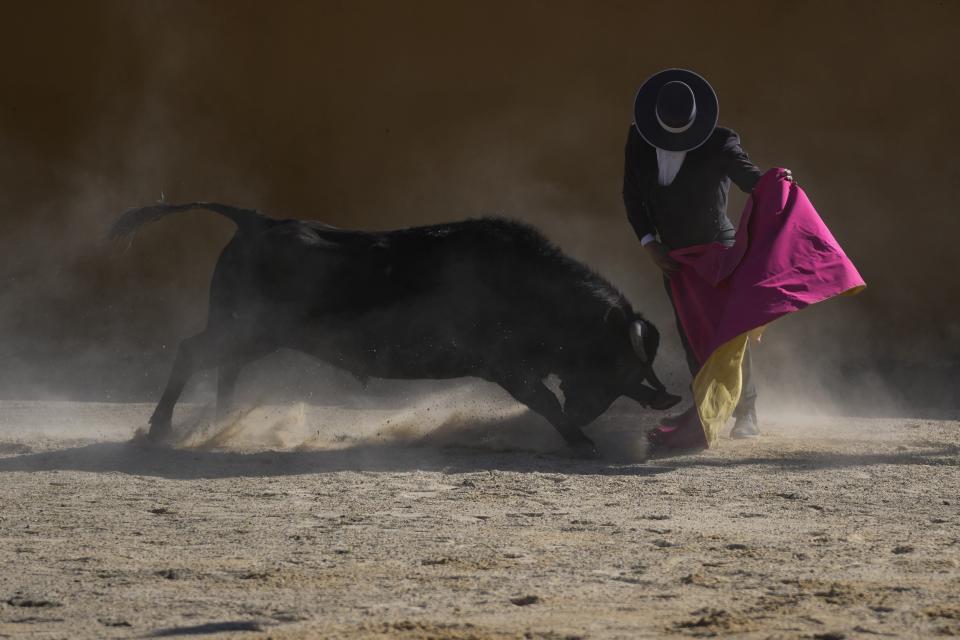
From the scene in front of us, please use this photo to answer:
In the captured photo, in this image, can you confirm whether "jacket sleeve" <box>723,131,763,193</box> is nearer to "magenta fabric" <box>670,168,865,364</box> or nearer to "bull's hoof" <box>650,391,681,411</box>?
"magenta fabric" <box>670,168,865,364</box>

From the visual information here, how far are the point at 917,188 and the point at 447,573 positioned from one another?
7.89 metres

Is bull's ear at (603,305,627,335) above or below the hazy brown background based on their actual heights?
below

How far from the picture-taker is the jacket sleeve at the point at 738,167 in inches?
283

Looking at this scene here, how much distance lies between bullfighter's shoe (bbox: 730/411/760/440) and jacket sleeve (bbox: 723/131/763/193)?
1.37m

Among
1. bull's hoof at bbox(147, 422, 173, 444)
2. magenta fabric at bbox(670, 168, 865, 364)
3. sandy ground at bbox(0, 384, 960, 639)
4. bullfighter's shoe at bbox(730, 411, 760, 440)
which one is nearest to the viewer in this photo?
sandy ground at bbox(0, 384, 960, 639)

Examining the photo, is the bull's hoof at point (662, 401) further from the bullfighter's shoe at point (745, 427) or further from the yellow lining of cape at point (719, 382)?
the bullfighter's shoe at point (745, 427)

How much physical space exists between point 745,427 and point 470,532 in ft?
10.5

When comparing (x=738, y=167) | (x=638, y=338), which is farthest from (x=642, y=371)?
(x=738, y=167)

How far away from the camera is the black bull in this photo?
7422 millimetres

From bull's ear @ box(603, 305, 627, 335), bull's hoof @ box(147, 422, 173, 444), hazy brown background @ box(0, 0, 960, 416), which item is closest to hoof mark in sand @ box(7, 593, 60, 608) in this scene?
bull's hoof @ box(147, 422, 173, 444)

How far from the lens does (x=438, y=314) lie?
752cm

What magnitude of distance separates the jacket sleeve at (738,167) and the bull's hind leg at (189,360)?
9.60 ft

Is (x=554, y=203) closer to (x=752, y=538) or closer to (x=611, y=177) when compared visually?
(x=611, y=177)

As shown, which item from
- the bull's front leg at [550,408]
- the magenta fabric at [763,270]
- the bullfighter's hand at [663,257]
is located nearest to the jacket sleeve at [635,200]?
the bullfighter's hand at [663,257]
